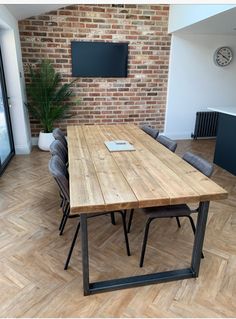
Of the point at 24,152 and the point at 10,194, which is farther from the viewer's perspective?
the point at 24,152

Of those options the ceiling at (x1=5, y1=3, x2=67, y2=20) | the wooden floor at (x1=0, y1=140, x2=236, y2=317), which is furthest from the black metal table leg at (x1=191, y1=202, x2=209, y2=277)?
the ceiling at (x1=5, y1=3, x2=67, y2=20)

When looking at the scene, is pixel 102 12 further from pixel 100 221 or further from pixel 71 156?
pixel 100 221

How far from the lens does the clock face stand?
498 cm

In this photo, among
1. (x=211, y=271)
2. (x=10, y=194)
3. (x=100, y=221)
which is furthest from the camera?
(x=10, y=194)

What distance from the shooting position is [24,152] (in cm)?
437

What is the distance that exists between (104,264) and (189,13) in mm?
3861

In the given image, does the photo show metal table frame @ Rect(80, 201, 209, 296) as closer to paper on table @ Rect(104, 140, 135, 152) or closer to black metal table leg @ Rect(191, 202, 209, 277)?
black metal table leg @ Rect(191, 202, 209, 277)

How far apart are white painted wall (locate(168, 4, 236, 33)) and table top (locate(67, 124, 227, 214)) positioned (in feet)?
6.49

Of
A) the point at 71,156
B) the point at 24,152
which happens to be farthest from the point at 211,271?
the point at 24,152

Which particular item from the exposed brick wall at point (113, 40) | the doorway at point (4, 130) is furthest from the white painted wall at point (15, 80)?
the exposed brick wall at point (113, 40)

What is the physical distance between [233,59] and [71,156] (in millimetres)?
4615

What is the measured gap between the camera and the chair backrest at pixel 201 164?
1.88m

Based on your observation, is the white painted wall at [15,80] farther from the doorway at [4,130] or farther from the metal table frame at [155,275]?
the metal table frame at [155,275]

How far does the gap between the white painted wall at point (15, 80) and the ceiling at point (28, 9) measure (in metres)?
0.08
